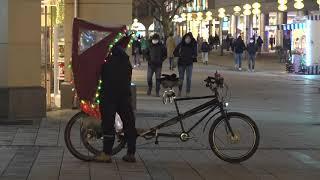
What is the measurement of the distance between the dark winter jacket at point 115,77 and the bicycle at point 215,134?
1.65 ft

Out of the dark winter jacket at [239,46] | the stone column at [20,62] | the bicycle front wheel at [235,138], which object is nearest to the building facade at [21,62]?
the stone column at [20,62]

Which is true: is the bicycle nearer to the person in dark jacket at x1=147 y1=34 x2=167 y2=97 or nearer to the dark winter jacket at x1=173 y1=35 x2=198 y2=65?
the dark winter jacket at x1=173 y1=35 x2=198 y2=65

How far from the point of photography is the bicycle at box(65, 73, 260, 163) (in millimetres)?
9414

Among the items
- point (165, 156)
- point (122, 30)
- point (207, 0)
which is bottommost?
point (165, 156)

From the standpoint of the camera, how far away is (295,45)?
33.1 metres

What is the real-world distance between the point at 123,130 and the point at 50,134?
8.53 feet

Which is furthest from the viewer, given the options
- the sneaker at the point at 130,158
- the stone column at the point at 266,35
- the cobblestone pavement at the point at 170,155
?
the stone column at the point at 266,35

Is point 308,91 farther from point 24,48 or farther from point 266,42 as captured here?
point 266,42

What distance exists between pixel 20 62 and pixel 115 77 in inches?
172

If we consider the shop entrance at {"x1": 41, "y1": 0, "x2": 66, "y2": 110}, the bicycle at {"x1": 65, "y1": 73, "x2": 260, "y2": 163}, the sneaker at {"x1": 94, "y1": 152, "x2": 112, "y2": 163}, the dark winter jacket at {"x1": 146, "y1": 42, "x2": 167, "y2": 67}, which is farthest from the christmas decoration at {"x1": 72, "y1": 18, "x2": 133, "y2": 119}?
the dark winter jacket at {"x1": 146, "y1": 42, "x2": 167, "y2": 67}

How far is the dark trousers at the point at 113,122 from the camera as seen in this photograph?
9062 mm

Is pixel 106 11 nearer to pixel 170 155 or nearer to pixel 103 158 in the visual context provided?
pixel 170 155

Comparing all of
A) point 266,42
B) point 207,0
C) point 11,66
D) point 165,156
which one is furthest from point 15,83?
point 207,0

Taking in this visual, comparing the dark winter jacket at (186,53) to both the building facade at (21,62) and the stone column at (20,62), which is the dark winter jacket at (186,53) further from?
the stone column at (20,62)
